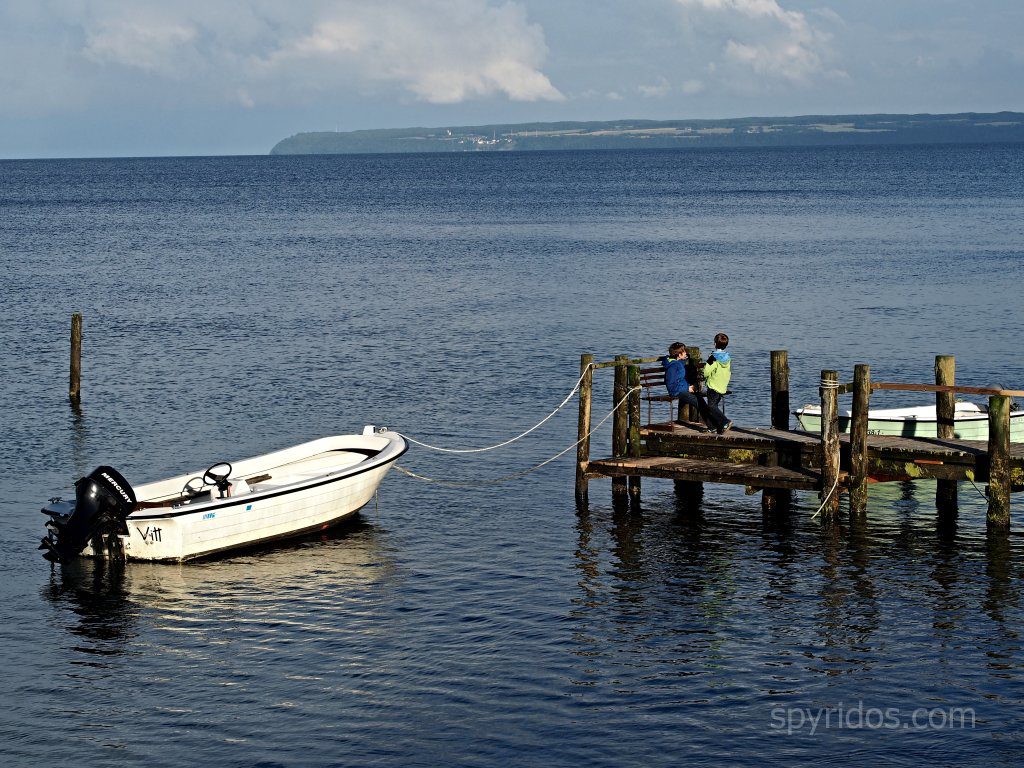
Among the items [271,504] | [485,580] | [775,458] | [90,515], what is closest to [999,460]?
[775,458]

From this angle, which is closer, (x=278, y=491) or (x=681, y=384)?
(x=278, y=491)

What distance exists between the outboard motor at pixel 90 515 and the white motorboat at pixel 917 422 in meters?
13.9

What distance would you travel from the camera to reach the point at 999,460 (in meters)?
22.8

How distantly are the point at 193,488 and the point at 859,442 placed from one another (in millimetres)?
12109

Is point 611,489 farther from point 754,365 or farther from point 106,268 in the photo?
point 106,268

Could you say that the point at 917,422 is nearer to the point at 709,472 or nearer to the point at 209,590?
the point at 709,472

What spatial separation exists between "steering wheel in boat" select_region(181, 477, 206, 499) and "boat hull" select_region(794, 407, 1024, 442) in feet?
40.8

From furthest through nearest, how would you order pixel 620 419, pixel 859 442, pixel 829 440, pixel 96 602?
pixel 620 419 → pixel 829 440 → pixel 859 442 → pixel 96 602

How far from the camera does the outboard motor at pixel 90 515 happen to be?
21.9 meters

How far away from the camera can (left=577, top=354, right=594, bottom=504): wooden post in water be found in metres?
25.9

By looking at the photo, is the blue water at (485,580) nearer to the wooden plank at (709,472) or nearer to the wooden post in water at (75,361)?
the wooden post in water at (75,361)

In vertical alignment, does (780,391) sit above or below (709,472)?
above

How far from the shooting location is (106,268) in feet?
252

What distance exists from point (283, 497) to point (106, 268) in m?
57.4
